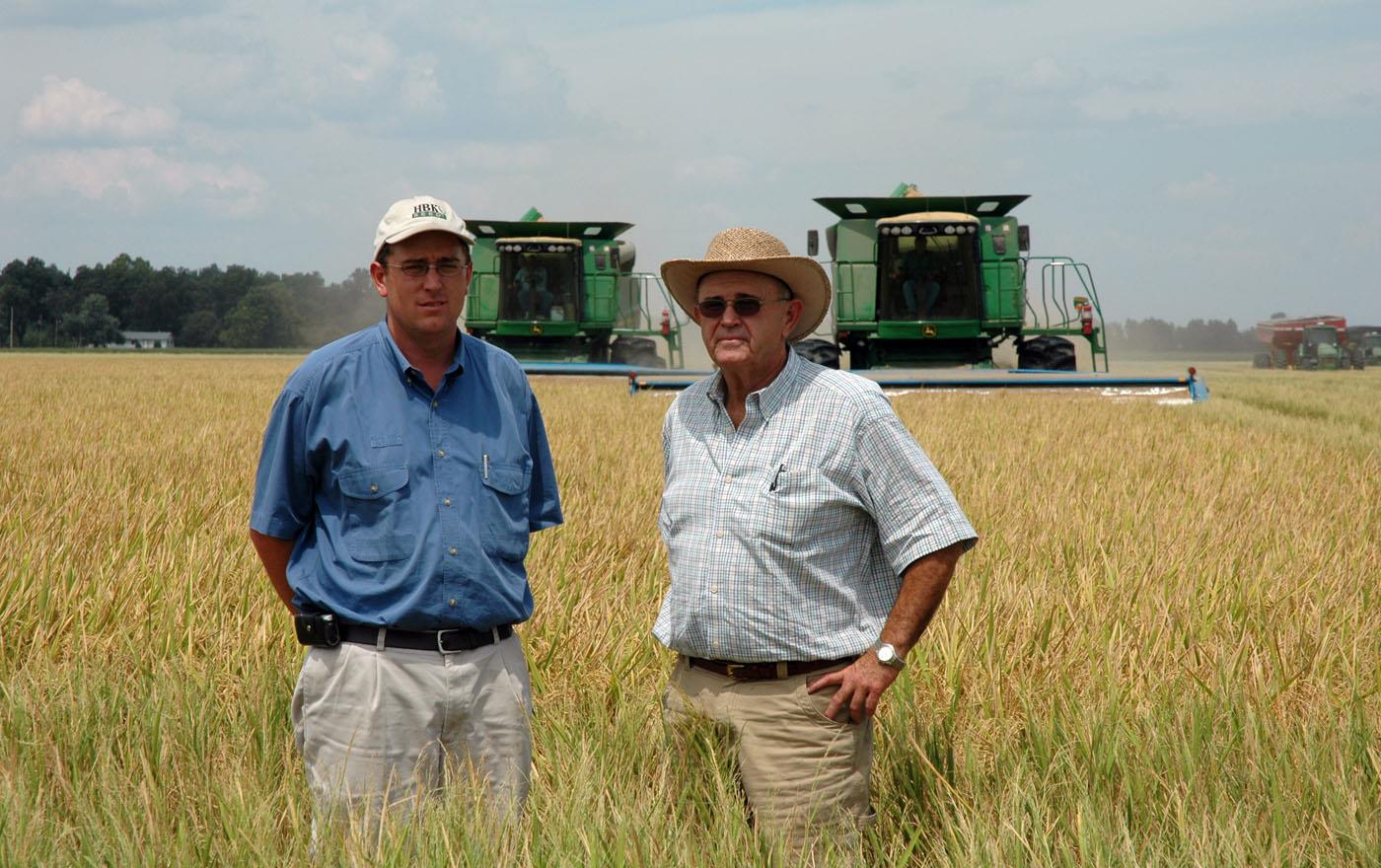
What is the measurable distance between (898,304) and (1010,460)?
9.41 metres

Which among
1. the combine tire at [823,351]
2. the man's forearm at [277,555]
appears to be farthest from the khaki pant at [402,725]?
the combine tire at [823,351]

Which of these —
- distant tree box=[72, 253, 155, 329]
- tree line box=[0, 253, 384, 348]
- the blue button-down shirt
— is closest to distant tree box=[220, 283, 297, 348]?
tree line box=[0, 253, 384, 348]

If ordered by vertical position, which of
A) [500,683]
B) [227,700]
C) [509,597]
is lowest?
[227,700]

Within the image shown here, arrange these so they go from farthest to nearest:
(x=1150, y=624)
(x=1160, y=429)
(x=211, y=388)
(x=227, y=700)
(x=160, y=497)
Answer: (x=211, y=388)
(x=1160, y=429)
(x=160, y=497)
(x=1150, y=624)
(x=227, y=700)

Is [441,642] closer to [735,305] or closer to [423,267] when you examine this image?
[423,267]

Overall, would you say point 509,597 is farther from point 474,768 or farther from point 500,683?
point 474,768

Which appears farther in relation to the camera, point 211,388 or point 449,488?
point 211,388

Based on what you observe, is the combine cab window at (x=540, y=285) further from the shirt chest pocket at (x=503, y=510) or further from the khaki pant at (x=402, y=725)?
the khaki pant at (x=402, y=725)

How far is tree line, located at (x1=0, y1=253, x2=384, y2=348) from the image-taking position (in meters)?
102

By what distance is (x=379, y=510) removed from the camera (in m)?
2.75

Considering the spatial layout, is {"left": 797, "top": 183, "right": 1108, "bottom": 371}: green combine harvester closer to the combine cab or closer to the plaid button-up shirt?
the plaid button-up shirt

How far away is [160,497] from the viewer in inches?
265

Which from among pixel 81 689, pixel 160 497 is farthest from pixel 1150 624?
pixel 160 497

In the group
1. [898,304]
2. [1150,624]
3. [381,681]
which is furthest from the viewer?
[898,304]
